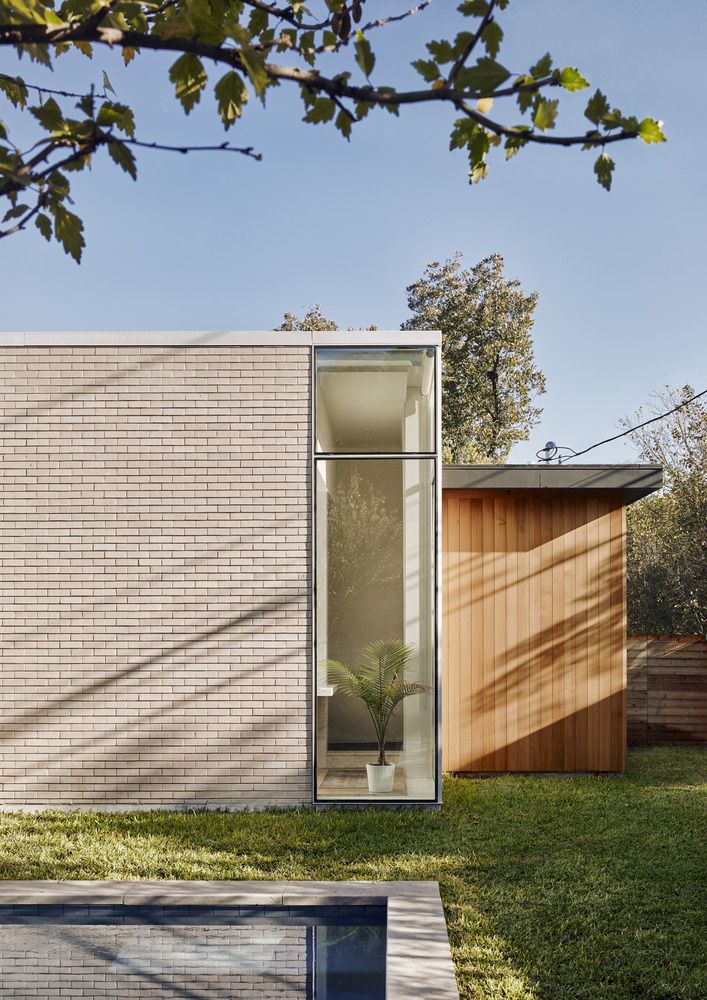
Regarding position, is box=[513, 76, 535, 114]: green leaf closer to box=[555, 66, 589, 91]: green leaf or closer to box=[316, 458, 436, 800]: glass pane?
box=[555, 66, 589, 91]: green leaf

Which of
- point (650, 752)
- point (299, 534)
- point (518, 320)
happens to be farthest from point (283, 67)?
point (518, 320)

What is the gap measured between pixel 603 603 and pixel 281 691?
10.2 feet

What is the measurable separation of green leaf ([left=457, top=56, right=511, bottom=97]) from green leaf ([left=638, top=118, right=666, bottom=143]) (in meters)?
0.27

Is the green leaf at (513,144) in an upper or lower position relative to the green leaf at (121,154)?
upper

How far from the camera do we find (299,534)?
6844 mm

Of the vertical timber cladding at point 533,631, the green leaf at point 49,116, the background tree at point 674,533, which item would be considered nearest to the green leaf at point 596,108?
the green leaf at point 49,116

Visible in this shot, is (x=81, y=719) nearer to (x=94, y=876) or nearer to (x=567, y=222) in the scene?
(x=94, y=876)

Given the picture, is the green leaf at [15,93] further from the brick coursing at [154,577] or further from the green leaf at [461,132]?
the brick coursing at [154,577]

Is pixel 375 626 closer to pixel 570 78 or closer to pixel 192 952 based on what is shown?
pixel 192 952

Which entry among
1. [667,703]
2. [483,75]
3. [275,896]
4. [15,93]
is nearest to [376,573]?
[275,896]

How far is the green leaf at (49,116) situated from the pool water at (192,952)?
140 inches

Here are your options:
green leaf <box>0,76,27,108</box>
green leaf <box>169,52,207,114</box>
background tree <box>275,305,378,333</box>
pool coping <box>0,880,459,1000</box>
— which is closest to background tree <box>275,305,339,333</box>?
background tree <box>275,305,378,333</box>

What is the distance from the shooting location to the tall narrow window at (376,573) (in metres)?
6.78

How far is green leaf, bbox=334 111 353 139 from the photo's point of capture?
67.4 inches
